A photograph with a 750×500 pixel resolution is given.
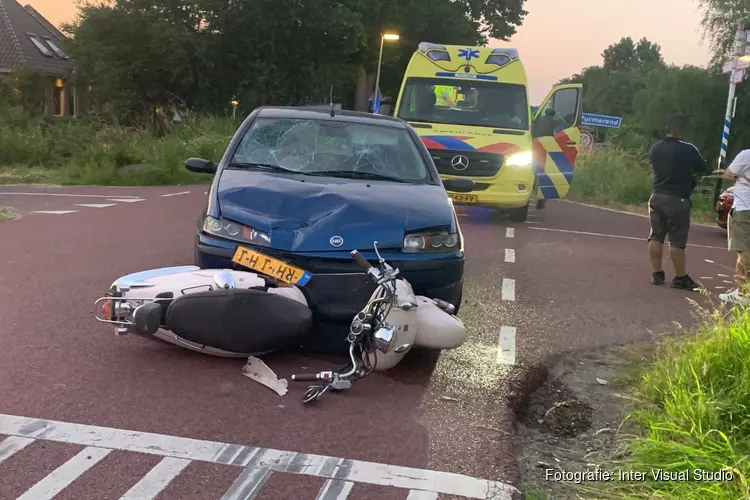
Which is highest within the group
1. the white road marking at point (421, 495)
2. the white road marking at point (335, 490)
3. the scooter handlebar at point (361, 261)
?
the scooter handlebar at point (361, 261)

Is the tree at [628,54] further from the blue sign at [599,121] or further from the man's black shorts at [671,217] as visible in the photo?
the man's black shorts at [671,217]

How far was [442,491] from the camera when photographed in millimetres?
3225

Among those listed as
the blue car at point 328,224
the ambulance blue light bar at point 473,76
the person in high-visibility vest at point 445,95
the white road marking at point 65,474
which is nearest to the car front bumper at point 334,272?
the blue car at point 328,224

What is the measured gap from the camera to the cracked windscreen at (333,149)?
5910 mm

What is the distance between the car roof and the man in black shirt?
3.01 m

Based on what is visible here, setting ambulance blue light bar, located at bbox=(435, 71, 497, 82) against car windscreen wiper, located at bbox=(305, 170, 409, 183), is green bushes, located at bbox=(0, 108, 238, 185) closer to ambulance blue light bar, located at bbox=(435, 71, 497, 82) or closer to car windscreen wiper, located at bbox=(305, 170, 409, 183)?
ambulance blue light bar, located at bbox=(435, 71, 497, 82)

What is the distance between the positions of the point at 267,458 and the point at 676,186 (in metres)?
5.94

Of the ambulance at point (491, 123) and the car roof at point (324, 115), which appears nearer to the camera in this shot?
the car roof at point (324, 115)

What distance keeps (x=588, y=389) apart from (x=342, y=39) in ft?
98.7

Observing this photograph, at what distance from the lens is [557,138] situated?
12.8m

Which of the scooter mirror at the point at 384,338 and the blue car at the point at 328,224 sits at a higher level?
the blue car at the point at 328,224

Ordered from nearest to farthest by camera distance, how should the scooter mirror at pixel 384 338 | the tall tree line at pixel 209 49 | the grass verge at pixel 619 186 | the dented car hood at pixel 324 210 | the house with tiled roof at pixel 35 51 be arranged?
the scooter mirror at pixel 384 338, the dented car hood at pixel 324 210, the grass verge at pixel 619 186, the tall tree line at pixel 209 49, the house with tiled roof at pixel 35 51

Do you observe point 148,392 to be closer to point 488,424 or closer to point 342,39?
point 488,424

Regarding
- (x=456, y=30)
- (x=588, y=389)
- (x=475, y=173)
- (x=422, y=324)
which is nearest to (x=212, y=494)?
(x=422, y=324)
